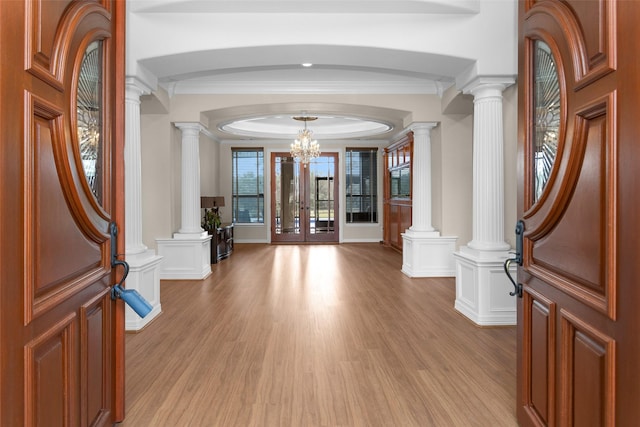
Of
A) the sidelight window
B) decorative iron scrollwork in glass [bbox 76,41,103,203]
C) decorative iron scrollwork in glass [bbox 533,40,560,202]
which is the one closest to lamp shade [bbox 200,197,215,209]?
the sidelight window

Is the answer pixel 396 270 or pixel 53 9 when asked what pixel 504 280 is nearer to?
pixel 396 270

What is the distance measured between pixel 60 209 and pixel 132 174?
2703 mm

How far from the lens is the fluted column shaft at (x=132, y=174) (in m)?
4.12

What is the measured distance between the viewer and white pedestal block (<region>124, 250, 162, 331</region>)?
396 cm

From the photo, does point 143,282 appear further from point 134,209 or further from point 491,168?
point 491,168

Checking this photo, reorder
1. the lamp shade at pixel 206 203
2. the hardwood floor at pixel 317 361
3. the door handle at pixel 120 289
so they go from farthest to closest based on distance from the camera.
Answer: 1. the lamp shade at pixel 206 203
2. the hardwood floor at pixel 317 361
3. the door handle at pixel 120 289

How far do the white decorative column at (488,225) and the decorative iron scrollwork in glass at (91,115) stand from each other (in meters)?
3.56

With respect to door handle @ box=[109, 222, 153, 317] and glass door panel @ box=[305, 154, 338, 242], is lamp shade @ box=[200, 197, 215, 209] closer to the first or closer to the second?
glass door panel @ box=[305, 154, 338, 242]

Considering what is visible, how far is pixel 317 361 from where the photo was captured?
126 inches

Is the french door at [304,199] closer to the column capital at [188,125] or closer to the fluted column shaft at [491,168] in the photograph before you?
the column capital at [188,125]

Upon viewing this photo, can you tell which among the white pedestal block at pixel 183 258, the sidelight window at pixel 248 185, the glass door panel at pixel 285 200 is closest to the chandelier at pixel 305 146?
the glass door panel at pixel 285 200

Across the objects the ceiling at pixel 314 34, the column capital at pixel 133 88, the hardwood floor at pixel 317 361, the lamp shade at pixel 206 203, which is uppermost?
the ceiling at pixel 314 34

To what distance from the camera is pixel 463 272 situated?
4617 millimetres
